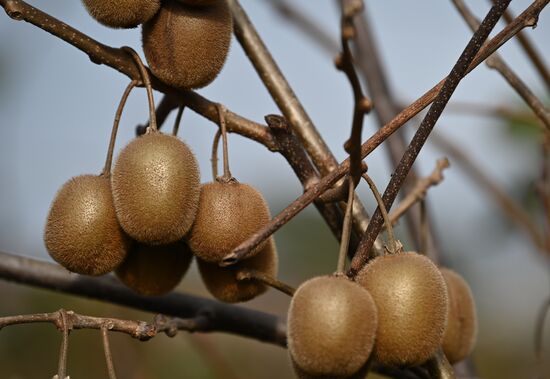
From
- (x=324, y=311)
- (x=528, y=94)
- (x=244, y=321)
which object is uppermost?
(x=528, y=94)

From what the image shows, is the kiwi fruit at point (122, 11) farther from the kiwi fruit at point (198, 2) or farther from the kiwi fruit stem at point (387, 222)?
the kiwi fruit stem at point (387, 222)

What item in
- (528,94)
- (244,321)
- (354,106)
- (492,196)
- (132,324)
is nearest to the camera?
(354,106)

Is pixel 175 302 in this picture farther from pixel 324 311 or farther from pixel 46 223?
pixel 324 311

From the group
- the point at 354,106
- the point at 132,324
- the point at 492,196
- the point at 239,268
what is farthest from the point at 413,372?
the point at 492,196

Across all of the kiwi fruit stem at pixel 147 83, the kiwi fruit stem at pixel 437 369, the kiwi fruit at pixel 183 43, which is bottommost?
the kiwi fruit stem at pixel 437 369

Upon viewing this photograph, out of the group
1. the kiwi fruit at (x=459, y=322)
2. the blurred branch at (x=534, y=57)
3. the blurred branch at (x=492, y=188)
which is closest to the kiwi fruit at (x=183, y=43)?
the kiwi fruit at (x=459, y=322)

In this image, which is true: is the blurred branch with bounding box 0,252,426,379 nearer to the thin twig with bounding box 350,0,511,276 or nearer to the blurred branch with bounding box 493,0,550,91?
the thin twig with bounding box 350,0,511,276

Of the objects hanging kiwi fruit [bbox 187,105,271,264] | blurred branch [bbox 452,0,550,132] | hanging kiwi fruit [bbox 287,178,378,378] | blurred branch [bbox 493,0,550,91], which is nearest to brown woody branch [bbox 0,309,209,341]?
hanging kiwi fruit [bbox 187,105,271,264]
